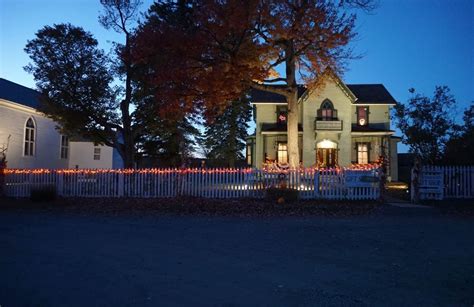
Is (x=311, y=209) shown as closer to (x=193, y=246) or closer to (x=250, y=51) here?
(x=193, y=246)

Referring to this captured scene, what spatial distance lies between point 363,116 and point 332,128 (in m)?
3.92

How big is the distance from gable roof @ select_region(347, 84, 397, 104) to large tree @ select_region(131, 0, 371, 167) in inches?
450

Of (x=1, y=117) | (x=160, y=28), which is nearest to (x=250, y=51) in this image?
(x=160, y=28)

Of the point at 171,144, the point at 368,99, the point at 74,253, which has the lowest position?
the point at 74,253

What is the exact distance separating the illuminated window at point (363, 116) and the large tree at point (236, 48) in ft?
36.8

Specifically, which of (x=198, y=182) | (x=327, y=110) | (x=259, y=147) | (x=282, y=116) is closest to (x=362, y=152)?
(x=327, y=110)

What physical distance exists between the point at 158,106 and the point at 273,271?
17.6 m

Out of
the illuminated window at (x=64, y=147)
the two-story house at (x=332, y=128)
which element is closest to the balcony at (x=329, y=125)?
the two-story house at (x=332, y=128)

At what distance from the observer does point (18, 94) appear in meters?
27.5

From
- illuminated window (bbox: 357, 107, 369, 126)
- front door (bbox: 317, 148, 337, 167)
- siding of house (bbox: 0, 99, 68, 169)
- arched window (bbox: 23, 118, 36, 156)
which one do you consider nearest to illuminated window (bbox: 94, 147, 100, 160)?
siding of house (bbox: 0, 99, 68, 169)

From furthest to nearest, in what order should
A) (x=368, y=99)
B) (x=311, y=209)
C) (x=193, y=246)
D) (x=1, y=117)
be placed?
(x=368, y=99) → (x=1, y=117) → (x=311, y=209) → (x=193, y=246)

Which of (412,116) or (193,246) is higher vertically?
(412,116)

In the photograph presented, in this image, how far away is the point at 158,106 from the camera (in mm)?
21984

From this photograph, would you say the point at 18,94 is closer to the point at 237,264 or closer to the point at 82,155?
the point at 82,155
